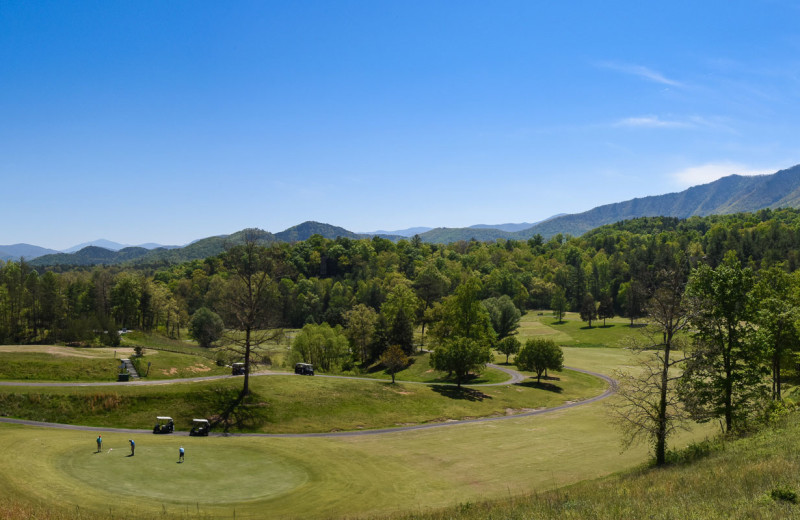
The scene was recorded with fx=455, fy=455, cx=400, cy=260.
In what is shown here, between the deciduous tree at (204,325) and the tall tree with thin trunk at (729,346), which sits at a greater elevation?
the tall tree with thin trunk at (729,346)

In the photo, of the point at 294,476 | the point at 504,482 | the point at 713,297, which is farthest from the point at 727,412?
the point at 294,476

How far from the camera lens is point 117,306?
13225cm

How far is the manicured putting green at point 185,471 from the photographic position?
3241 centimetres

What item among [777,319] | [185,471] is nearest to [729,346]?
[777,319]

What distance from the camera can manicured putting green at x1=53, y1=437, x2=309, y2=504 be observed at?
1276 inches

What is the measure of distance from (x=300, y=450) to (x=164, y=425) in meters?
15.2

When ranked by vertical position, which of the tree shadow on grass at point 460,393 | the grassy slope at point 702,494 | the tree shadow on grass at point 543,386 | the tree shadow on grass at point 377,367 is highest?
the grassy slope at point 702,494

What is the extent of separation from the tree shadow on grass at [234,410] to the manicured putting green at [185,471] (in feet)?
22.5

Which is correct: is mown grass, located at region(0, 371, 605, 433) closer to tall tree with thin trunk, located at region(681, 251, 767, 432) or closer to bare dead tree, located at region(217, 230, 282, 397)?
bare dead tree, located at region(217, 230, 282, 397)

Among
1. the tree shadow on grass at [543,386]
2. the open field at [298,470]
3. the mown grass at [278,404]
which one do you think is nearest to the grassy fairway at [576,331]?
the tree shadow on grass at [543,386]

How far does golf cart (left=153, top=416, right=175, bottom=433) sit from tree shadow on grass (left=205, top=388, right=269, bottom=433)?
416cm

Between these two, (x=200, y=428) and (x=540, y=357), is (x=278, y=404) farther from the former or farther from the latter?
(x=540, y=357)

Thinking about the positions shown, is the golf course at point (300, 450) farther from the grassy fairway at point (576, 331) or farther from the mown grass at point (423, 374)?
the grassy fairway at point (576, 331)

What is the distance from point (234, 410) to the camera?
54.5 meters
